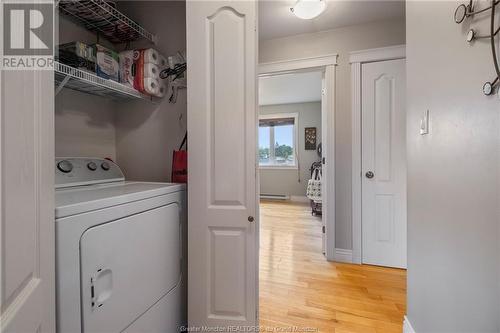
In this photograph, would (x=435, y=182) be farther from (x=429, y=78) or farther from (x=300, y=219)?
(x=300, y=219)

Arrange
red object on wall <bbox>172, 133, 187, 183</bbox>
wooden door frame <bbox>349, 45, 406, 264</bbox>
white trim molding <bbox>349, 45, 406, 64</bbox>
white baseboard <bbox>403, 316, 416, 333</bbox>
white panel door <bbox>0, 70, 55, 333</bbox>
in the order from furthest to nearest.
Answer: wooden door frame <bbox>349, 45, 406, 264</bbox>
white trim molding <bbox>349, 45, 406, 64</bbox>
red object on wall <bbox>172, 133, 187, 183</bbox>
white baseboard <bbox>403, 316, 416, 333</bbox>
white panel door <bbox>0, 70, 55, 333</bbox>

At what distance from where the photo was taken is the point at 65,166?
3.92ft

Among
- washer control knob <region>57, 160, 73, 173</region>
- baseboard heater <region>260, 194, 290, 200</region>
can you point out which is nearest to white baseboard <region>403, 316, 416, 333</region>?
washer control knob <region>57, 160, 73, 173</region>

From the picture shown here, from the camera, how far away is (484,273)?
82cm

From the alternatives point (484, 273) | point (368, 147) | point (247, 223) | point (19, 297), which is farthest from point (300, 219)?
point (19, 297)

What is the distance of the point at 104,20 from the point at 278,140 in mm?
5136

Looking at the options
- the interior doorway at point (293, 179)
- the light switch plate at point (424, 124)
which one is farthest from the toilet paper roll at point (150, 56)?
the light switch plate at point (424, 124)

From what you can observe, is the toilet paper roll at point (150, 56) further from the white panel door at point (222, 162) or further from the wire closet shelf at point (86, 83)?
the white panel door at point (222, 162)

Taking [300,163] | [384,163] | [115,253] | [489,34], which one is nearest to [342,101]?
[384,163]

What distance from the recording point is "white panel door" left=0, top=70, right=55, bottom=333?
16.9 inches

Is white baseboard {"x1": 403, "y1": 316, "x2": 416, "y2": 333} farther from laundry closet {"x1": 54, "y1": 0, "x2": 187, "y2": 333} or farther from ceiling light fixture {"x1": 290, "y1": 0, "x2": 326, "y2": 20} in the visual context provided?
ceiling light fixture {"x1": 290, "y1": 0, "x2": 326, "y2": 20}

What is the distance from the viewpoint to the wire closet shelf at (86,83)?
1.13m

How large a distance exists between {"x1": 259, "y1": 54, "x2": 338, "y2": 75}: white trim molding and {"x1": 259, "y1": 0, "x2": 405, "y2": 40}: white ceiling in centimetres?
29

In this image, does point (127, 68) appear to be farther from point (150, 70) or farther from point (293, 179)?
point (293, 179)
